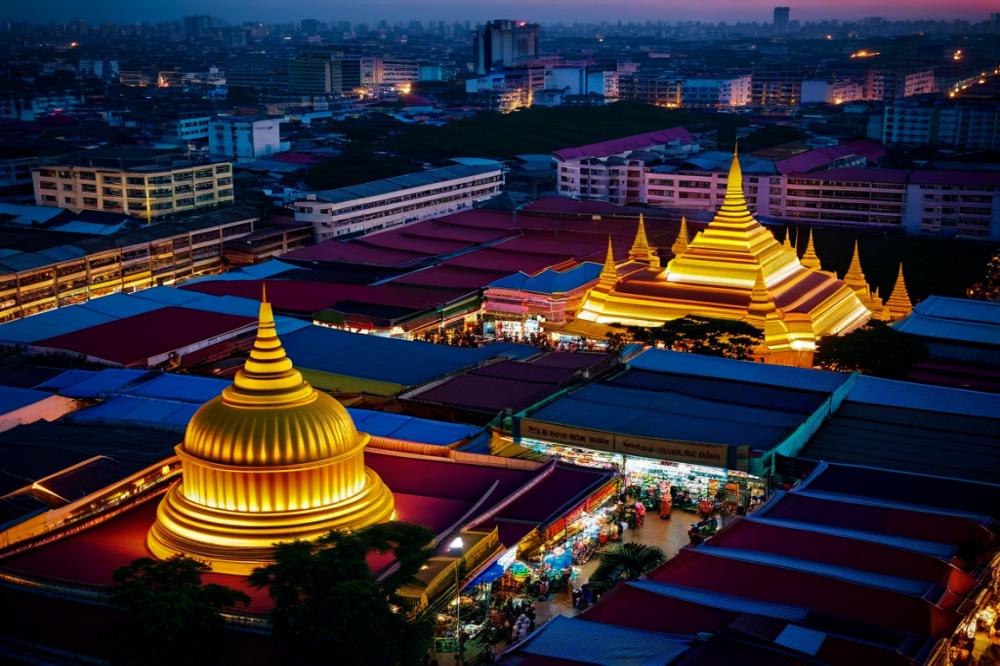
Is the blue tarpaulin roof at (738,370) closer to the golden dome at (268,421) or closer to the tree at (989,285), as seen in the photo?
the golden dome at (268,421)

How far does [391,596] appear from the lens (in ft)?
62.6

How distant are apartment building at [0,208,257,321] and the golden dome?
26.7 metres

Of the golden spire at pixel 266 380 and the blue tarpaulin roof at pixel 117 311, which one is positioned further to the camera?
the blue tarpaulin roof at pixel 117 311

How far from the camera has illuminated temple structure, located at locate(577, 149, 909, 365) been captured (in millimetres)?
38094

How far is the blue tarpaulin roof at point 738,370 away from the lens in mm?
33062

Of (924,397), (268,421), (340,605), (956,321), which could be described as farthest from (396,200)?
(340,605)

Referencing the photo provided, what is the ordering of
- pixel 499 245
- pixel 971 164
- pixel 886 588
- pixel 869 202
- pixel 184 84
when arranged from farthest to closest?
1. pixel 184 84
2. pixel 971 164
3. pixel 869 202
4. pixel 499 245
5. pixel 886 588

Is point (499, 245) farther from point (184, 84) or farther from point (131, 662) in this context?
point (184, 84)

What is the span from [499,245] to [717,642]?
38745mm

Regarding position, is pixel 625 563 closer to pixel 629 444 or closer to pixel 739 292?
pixel 629 444

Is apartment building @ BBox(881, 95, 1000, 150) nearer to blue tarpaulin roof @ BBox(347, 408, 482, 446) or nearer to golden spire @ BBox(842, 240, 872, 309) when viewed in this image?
golden spire @ BBox(842, 240, 872, 309)

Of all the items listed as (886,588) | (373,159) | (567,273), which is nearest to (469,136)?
(373,159)

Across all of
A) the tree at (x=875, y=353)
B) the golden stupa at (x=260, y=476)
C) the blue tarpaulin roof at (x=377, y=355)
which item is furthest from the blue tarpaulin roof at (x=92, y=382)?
the tree at (x=875, y=353)

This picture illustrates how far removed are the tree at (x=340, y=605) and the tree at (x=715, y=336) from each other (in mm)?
18678
